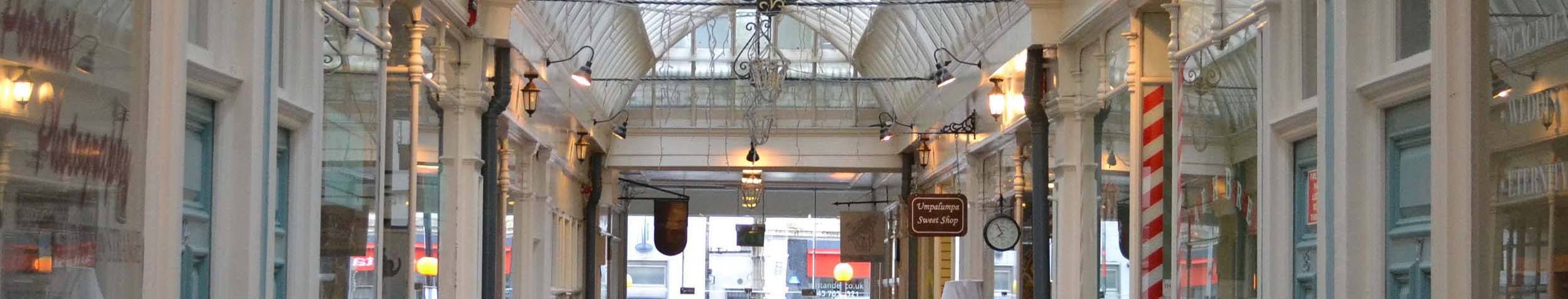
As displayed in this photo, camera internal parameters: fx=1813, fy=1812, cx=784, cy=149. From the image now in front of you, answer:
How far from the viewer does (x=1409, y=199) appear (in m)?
5.03

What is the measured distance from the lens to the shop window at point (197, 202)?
514 cm

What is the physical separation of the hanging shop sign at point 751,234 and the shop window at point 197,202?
23386 mm

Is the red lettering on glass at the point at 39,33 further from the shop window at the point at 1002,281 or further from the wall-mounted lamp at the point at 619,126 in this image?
the wall-mounted lamp at the point at 619,126

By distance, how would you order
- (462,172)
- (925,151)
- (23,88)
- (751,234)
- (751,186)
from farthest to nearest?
1. (751,234)
2. (751,186)
3. (925,151)
4. (462,172)
5. (23,88)

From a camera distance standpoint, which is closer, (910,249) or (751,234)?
(910,249)

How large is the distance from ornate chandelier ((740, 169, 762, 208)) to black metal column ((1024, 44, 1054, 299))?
835cm

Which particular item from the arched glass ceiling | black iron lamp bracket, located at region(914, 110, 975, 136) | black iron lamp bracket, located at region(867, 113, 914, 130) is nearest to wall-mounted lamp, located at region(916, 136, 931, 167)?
black iron lamp bracket, located at region(867, 113, 914, 130)

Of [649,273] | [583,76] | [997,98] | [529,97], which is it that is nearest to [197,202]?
[583,76]

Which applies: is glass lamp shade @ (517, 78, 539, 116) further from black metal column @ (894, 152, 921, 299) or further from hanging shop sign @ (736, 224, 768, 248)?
hanging shop sign @ (736, 224, 768, 248)

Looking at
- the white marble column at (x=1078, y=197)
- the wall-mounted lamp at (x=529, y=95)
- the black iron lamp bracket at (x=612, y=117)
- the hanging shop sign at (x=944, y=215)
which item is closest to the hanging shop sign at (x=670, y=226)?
the black iron lamp bracket at (x=612, y=117)

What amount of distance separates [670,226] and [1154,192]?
50.7 ft

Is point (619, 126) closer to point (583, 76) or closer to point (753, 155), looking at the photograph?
point (753, 155)

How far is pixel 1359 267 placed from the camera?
5.19 metres

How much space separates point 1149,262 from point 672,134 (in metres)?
11.9
